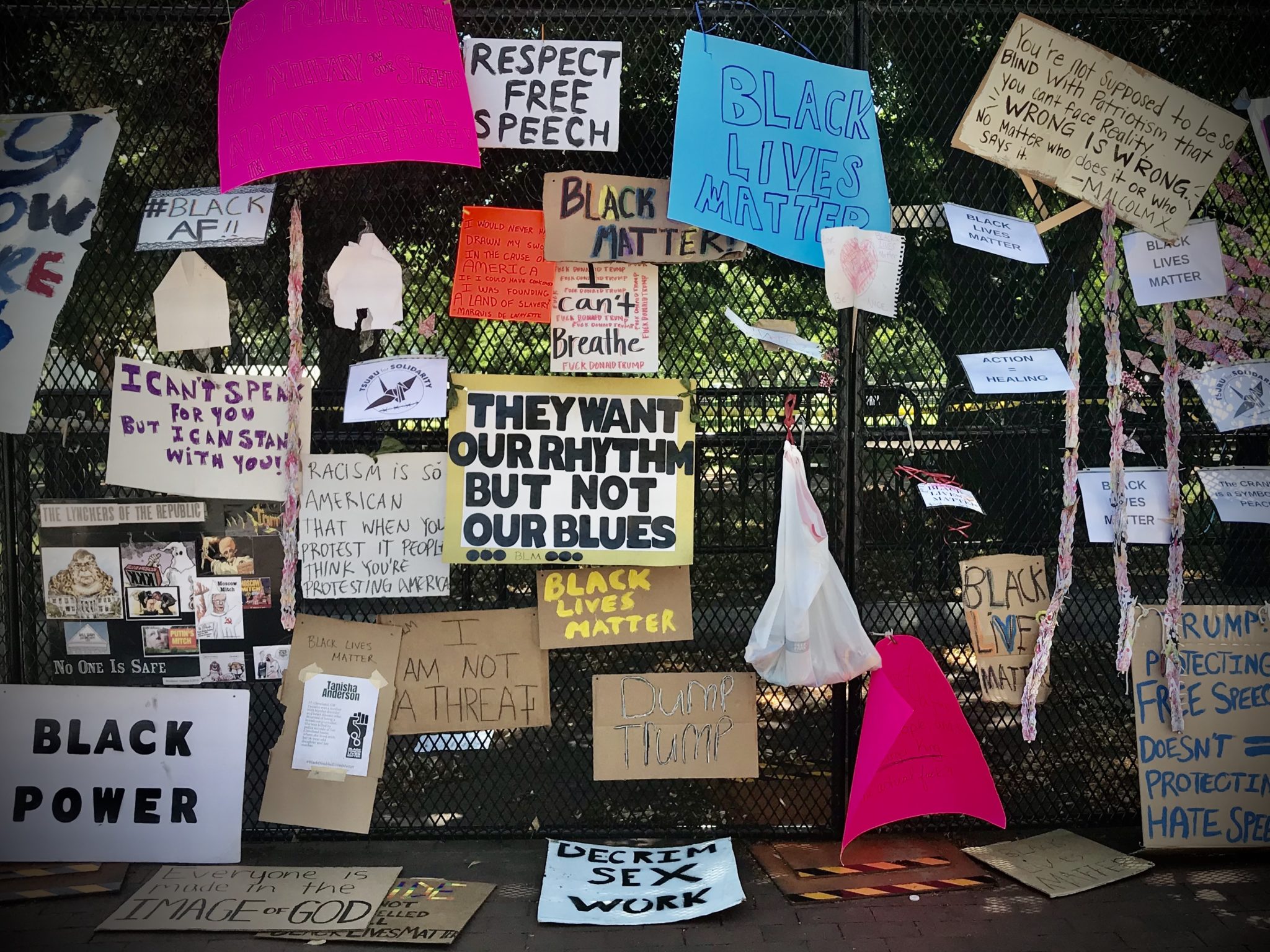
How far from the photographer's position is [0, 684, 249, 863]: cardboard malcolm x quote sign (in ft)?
12.9

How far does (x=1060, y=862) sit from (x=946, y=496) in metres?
1.53

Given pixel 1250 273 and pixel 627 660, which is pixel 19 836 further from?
pixel 1250 273

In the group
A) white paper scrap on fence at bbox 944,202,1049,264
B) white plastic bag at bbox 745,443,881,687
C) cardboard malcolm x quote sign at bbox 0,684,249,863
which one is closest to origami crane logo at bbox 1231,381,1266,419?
white paper scrap on fence at bbox 944,202,1049,264

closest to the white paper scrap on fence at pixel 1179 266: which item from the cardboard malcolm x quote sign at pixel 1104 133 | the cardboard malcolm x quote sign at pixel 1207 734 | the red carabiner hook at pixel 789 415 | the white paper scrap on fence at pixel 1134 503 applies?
the cardboard malcolm x quote sign at pixel 1104 133

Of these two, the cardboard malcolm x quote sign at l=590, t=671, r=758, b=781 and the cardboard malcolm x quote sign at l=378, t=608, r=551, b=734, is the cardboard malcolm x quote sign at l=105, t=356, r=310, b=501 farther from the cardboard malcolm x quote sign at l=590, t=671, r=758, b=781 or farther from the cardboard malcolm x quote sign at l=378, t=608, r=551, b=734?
the cardboard malcolm x quote sign at l=590, t=671, r=758, b=781

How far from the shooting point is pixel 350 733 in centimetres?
398

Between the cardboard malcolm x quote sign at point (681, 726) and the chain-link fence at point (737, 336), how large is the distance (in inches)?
4.9

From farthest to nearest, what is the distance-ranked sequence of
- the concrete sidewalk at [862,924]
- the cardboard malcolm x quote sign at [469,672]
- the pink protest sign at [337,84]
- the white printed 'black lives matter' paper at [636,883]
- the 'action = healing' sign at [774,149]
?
the cardboard malcolm x quote sign at [469,672]
the 'action = healing' sign at [774,149]
the pink protest sign at [337,84]
the white printed 'black lives matter' paper at [636,883]
the concrete sidewalk at [862,924]

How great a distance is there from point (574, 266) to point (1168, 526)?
104 inches

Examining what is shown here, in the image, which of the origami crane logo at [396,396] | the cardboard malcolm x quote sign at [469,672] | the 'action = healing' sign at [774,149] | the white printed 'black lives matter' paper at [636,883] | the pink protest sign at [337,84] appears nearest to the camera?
the white printed 'black lives matter' paper at [636,883]

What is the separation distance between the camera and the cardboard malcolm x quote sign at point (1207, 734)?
13.2ft

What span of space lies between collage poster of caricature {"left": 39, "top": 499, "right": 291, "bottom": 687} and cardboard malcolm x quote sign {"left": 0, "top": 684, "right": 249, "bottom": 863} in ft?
0.39

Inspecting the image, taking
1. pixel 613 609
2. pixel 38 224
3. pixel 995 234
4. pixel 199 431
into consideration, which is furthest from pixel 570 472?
pixel 38 224

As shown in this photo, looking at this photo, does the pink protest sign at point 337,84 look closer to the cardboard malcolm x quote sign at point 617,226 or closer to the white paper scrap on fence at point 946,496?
the cardboard malcolm x quote sign at point 617,226
